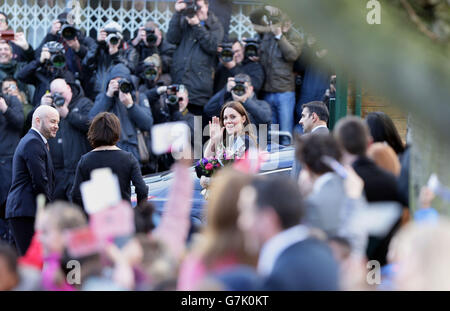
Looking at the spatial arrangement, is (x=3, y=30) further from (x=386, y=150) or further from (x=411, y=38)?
(x=411, y=38)

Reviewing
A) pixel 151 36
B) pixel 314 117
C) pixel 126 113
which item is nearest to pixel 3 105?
pixel 126 113

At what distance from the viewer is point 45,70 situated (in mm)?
9961

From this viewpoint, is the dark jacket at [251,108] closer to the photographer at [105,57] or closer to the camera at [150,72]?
the camera at [150,72]

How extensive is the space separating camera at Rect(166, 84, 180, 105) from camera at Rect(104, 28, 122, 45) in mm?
830

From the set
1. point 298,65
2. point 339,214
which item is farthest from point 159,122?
point 339,214

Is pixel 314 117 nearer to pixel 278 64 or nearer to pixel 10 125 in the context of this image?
pixel 278 64

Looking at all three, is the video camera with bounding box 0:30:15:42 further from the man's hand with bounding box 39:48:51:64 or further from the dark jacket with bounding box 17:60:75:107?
the man's hand with bounding box 39:48:51:64

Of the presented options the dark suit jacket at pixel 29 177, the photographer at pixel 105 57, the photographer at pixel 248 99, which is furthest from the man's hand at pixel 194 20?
the dark suit jacket at pixel 29 177

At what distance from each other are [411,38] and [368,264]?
1.47 metres

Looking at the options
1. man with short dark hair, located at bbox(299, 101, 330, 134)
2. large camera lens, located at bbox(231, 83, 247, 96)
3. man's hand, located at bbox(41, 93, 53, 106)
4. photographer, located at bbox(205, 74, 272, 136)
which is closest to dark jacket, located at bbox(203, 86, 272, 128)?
photographer, located at bbox(205, 74, 272, 136)

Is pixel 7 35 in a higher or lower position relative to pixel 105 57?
higher

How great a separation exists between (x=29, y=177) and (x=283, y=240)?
3.94 metres

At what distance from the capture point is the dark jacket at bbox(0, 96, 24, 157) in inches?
366

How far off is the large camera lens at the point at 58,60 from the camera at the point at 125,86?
97 cm
